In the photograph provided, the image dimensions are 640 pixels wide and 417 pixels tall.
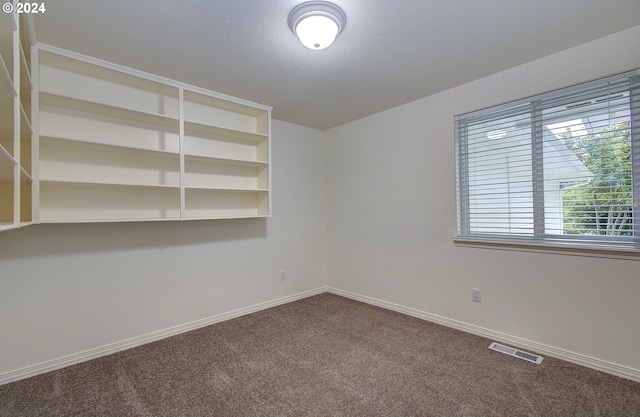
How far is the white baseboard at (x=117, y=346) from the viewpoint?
210 cm

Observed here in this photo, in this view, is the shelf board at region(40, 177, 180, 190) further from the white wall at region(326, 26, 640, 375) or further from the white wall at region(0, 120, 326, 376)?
the white wall at region(326, 26, 640, 375)

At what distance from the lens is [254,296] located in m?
3.39

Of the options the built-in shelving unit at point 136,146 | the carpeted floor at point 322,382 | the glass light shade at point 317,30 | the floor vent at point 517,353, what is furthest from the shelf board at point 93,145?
the floor vent at point 517,353

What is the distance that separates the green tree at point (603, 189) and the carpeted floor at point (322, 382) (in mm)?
1025

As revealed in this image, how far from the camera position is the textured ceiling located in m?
1.70

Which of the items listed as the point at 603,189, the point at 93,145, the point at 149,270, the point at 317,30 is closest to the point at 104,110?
the point at 93,145

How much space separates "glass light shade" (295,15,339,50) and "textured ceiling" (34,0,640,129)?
0.11 metres

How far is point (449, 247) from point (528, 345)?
97cm

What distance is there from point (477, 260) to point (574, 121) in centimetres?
130

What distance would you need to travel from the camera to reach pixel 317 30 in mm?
1745

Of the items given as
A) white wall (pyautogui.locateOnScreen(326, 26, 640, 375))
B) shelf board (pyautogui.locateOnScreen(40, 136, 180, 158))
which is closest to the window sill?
white wall (pyautogui.locateOnScreen(326, 26, 640, 375))

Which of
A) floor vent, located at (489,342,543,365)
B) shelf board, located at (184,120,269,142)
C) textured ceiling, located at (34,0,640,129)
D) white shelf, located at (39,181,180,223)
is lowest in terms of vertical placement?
floor vent, located at (489,342,543,365)

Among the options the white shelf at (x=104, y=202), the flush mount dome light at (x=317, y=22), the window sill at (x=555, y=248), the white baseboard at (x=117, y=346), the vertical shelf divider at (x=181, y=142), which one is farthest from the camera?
the vertical shelf divider at (x=181, y=142)

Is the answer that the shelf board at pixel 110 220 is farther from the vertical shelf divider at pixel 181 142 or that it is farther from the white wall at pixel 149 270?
the white wall at pixel 149 270
